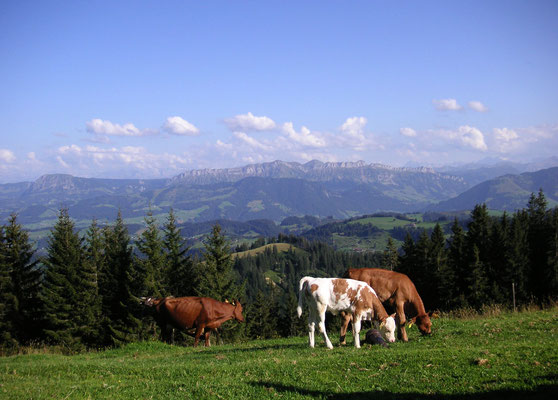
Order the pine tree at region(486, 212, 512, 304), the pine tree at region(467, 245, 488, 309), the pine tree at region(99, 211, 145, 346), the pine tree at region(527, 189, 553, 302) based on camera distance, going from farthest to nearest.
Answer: the pine tree at region(527, 189, 553, 302), the pine tree at region(486, 212, 512, 304), the pine tree at region(467, 245, 488, 309), the pine tree at region(99, 211, 145, 346)

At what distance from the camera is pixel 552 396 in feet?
23.4

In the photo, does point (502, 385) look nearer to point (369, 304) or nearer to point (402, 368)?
point (402, 368)

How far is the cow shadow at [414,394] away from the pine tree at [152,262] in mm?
22804

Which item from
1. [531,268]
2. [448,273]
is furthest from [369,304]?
[531,268]

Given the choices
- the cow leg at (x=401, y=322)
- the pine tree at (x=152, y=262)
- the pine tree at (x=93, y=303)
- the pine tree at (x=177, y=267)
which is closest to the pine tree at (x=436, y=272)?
the pine tree at (x=177, y=267)

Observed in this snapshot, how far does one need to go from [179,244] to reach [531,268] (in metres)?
50.6

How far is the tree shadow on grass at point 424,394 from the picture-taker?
7.48 meters

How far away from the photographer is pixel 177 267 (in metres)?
36.2

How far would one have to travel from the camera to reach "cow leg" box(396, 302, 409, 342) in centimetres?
1486

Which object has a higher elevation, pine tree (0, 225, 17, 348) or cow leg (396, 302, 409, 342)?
cow leg (396, 302, 409, 342)

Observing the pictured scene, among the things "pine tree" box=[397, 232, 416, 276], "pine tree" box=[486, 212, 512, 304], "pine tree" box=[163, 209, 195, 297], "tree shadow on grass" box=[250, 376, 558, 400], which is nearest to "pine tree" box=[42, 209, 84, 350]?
"pine tree" box=[163, 209, 195, 297]

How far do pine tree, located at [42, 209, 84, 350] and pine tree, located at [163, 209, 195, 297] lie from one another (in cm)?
751

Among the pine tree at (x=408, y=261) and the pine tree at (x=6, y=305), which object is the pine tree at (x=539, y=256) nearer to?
the pine tree at (x=408, y=261)

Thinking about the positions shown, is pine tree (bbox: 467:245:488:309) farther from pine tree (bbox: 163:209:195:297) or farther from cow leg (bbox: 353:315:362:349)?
cow leg (bbox: 353:315:362:349)
